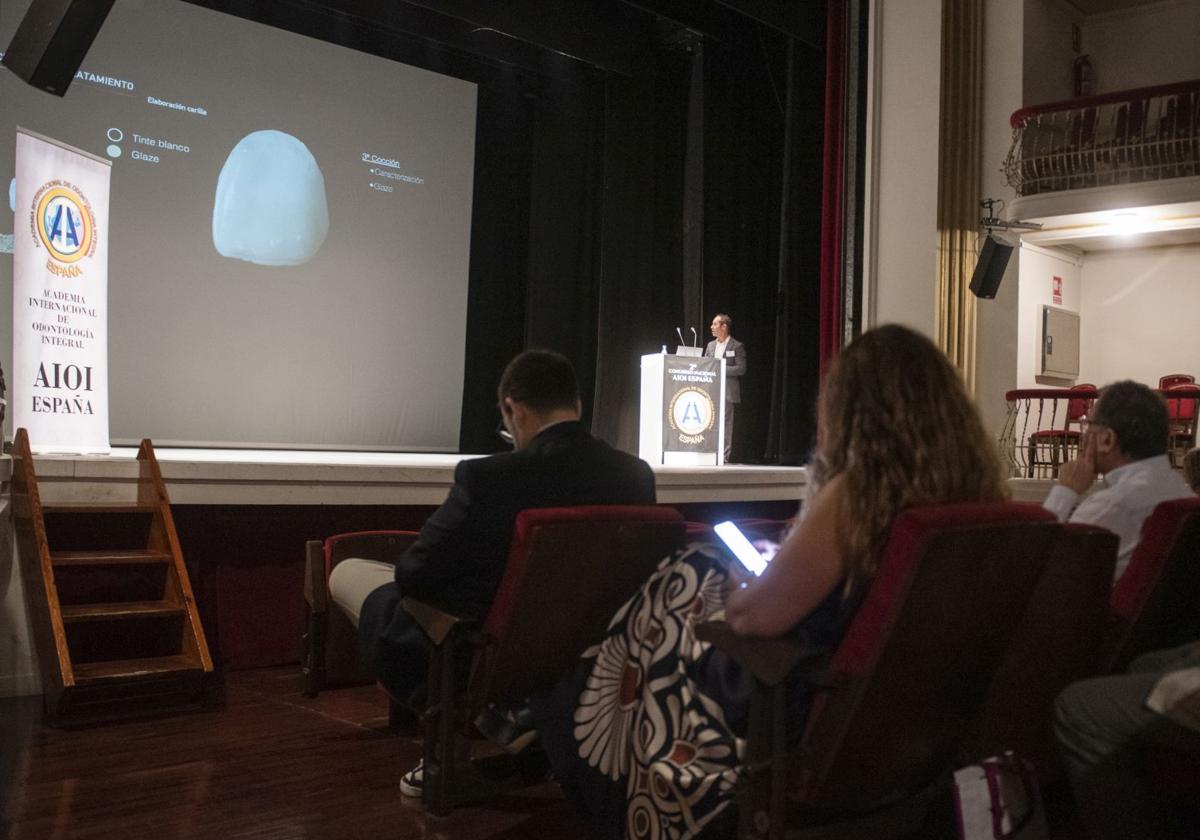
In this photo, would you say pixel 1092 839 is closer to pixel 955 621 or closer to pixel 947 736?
pixel 947 736

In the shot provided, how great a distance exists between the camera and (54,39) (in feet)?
10.5

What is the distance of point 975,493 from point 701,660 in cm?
48

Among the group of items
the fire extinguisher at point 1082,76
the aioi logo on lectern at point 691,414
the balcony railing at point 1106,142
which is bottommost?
the aioi logo on lectern at point 691,414

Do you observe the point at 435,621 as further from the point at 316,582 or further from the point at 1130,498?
the point at 1130,498

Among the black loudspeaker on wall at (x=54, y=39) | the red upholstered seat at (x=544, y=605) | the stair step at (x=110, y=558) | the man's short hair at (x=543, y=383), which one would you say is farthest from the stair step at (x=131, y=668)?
the black loudspeaker on wall at (x=54, y=39)

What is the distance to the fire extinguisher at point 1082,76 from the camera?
8.94m

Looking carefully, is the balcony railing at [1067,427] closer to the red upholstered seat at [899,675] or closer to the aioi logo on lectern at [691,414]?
the aioi logo on lectern at [691,414]

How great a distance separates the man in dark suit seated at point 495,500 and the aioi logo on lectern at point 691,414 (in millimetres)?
3536

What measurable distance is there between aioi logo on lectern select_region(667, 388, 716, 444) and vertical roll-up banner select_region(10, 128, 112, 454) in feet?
9.85

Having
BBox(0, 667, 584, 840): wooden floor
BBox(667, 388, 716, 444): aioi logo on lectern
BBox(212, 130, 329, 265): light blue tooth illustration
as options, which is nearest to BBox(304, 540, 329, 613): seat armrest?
BBox(0, 667, 584, 840): wooden floor

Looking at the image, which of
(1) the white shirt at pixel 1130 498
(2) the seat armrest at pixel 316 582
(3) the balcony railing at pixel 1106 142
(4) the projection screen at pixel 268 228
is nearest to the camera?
(1) the white shirt at pixel 1130 498

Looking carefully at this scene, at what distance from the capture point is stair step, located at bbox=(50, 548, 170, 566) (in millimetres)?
3070

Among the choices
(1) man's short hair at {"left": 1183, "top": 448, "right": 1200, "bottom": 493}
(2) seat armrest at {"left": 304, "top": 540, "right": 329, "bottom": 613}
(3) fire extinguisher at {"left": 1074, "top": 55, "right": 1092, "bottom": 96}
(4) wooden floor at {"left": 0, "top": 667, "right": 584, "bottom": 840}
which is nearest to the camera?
(4) wooden floor at {"left": 0, "top": 667, "right": 584, "bottom": 840}

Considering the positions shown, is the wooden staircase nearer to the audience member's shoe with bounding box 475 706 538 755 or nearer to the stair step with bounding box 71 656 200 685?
the stair step with bounding box 71 656 200 685
